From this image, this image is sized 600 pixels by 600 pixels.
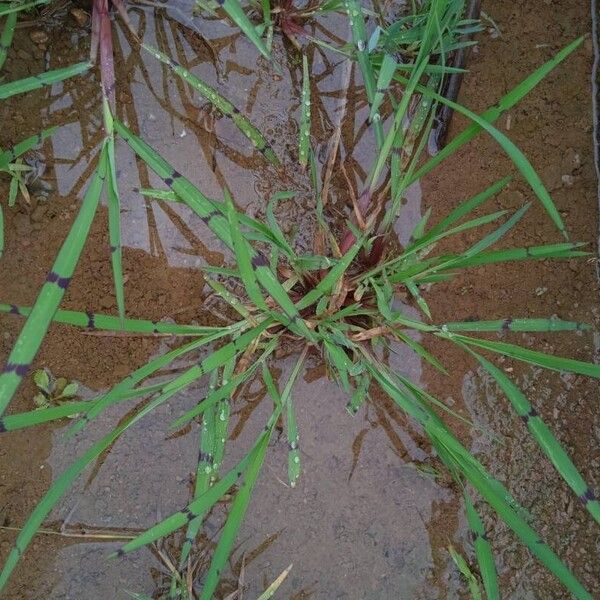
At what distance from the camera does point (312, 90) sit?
156 centimetres

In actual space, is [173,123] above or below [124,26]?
below

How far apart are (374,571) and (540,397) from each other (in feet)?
1.93

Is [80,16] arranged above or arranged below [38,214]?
above

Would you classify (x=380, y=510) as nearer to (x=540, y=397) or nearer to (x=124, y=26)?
(x=540, y=397)

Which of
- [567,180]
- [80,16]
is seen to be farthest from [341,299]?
[80,16]

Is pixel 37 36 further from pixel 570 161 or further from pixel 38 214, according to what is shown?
pixel 570 161

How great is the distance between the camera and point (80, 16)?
4.83 feet

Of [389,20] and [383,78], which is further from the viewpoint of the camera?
[389,20]

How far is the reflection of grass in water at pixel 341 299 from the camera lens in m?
1.14

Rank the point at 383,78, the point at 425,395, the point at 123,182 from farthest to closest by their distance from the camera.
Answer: the point at 123,182 < the point at 425,395 < the point at 383,78

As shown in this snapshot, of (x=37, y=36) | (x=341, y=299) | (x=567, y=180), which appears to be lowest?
(x=341, y=299)

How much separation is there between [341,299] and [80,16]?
0.88 meters

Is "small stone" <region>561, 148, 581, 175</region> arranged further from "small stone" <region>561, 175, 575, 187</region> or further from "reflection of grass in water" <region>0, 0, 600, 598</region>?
"reflection of grass in water" <region>0, 0, 600, 598</region>

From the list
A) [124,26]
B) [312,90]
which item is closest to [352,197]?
[312,90]
